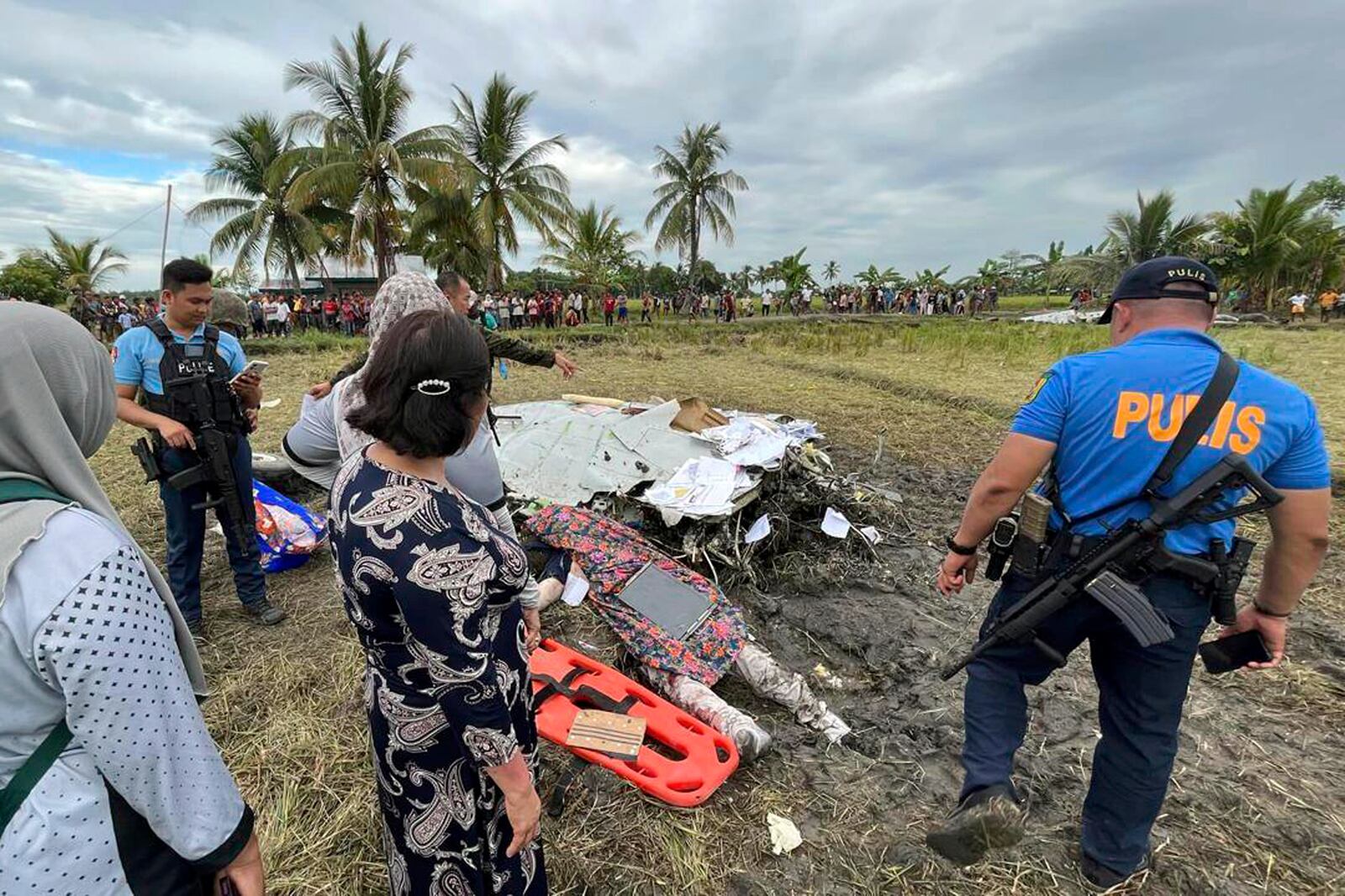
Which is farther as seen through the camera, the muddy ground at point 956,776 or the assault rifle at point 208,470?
the assault rifle at point 208,470

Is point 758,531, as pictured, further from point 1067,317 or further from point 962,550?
point 1067,317

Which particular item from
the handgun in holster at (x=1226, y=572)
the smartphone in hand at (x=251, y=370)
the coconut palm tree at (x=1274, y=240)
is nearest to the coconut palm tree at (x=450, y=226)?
the smartphone in hand at (x=251, y=370)

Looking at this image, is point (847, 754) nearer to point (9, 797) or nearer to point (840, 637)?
point (840, 637)

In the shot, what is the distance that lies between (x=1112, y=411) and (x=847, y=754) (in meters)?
1.67

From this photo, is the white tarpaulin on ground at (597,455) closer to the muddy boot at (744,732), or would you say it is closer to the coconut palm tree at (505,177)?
the muddy boot at (744,732)

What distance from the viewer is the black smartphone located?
189cm

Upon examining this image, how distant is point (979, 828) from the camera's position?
5.57 ft

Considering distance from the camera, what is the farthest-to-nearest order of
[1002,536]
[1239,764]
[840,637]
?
1. [840,637]
2. [1239,764]
3. [1002,536]

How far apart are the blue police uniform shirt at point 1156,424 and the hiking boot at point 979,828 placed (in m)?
0.81

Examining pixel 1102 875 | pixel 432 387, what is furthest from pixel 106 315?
pixel 1102 875

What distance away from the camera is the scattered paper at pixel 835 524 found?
3.95m

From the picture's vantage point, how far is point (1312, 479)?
64.0 inches

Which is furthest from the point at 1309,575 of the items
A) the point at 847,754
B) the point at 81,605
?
the point at 81,605

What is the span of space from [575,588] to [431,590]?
216 centimetres
